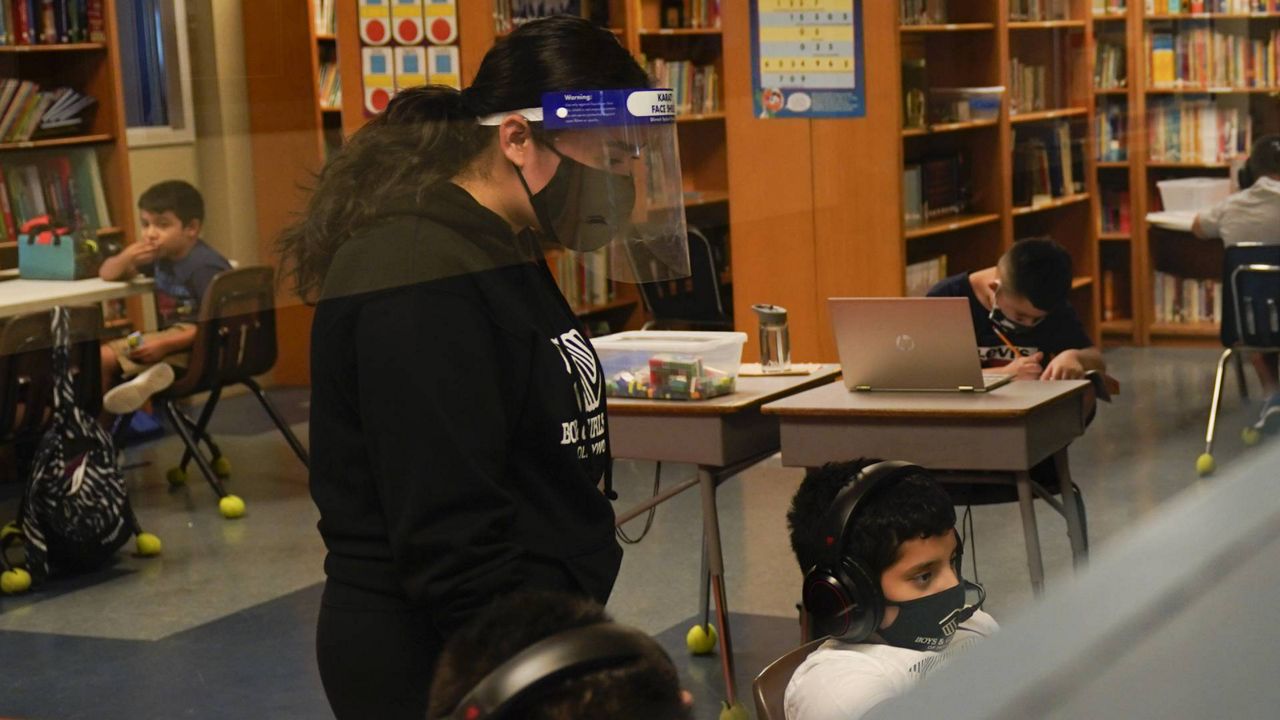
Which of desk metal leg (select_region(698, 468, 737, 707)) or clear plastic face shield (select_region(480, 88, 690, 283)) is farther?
desk metal leg (select_region(698, 468, 737, 707))

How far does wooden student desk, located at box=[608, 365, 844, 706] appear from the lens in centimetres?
304

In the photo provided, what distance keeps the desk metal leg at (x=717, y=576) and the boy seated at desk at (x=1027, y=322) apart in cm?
71

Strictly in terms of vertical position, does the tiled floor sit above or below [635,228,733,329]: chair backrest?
below

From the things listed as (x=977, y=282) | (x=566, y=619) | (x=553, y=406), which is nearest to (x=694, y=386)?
(x=977, y=282)

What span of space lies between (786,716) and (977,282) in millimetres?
1800

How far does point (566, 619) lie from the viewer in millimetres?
816

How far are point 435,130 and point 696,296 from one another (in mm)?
3123

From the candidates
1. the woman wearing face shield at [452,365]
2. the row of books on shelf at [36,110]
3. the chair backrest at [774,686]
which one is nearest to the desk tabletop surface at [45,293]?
the row of books on shelf at [36,110]

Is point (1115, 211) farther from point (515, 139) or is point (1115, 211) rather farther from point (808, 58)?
point (515, 139)

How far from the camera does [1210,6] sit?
3.93 metres

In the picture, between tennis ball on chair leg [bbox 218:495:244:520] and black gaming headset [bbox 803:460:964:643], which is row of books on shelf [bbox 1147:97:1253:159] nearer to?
black gaming headset [bbox 803:460:964:643]

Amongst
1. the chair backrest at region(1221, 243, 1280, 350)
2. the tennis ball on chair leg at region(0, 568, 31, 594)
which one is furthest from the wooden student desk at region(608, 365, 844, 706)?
the tennis ball on chair leg at region(0, 568, 31, 594)

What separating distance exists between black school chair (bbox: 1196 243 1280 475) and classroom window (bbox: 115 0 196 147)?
2.45m

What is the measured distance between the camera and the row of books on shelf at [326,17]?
6.13ft
